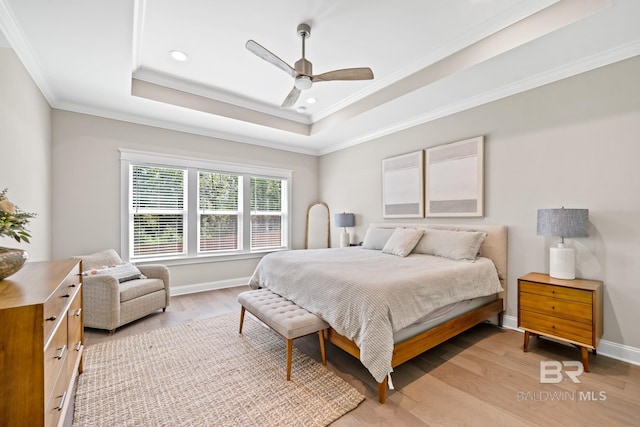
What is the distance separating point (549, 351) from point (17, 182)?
Answer: 503cm

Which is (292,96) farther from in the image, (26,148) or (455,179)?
(26,148)

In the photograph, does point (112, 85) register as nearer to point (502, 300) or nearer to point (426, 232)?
point (426, 232)

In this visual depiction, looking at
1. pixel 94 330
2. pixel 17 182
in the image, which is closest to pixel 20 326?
pixel 17 182

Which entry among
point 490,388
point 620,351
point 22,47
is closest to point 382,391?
point 490,388

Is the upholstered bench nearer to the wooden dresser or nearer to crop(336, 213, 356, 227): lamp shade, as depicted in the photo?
the wooden dresser

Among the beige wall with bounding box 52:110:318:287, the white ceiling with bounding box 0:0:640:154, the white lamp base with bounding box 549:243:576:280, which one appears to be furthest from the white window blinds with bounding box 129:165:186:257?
the white lamp base with bounding box 549:243:576:280

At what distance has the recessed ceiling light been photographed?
2.93 m

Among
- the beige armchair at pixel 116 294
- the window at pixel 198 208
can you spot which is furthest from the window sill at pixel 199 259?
the beige armchair at pixel 116 294

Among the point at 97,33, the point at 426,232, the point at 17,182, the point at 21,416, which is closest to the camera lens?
the point at 21,416

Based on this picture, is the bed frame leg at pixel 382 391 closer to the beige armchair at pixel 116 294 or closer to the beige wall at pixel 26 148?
the beige armchair at pixel 116 294

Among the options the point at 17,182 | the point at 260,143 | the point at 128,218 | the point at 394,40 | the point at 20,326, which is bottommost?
the point at 20,326

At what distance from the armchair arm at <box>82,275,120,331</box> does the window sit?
1.15m

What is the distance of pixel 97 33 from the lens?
2262mm

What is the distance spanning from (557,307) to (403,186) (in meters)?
2.36
